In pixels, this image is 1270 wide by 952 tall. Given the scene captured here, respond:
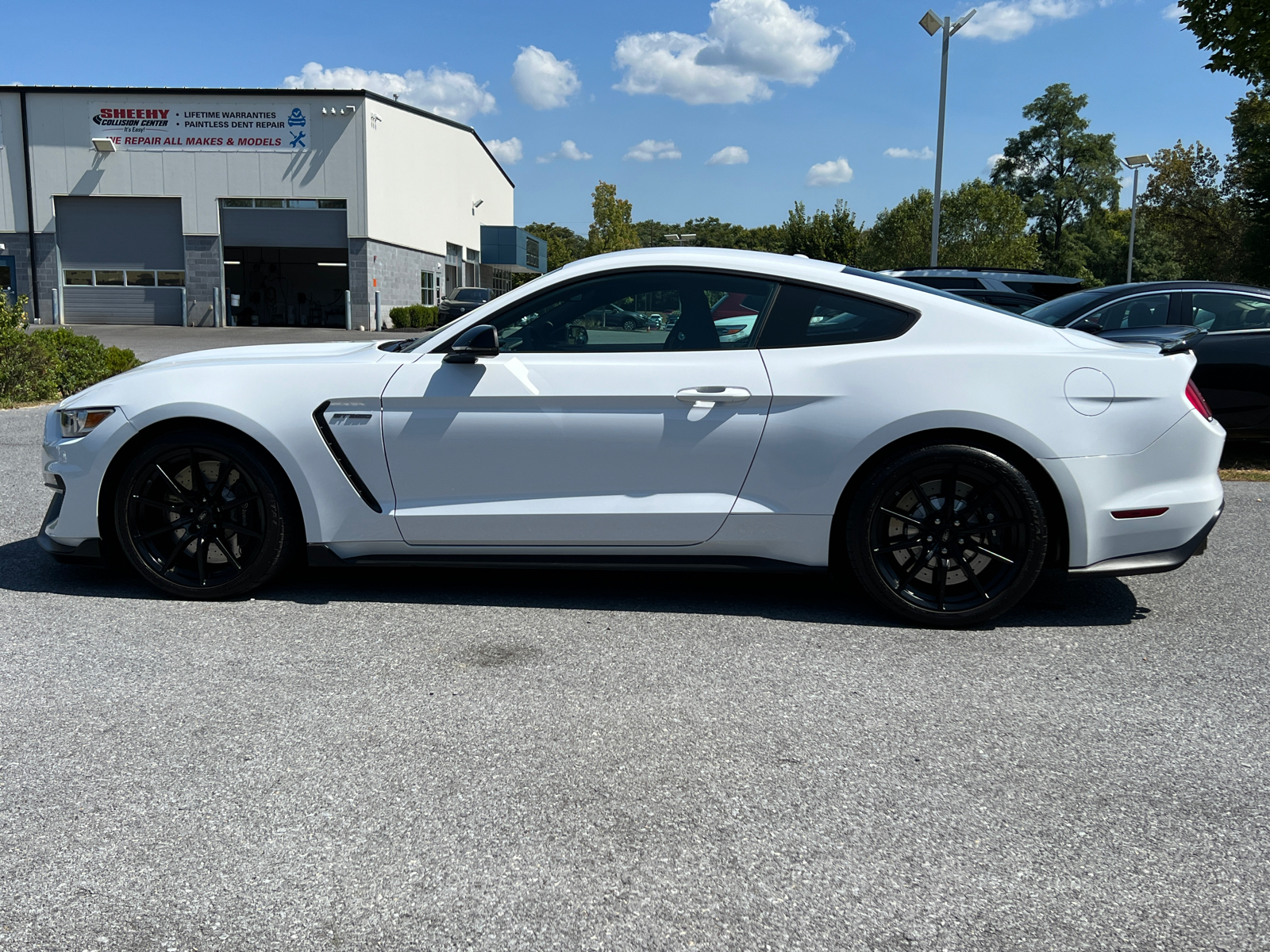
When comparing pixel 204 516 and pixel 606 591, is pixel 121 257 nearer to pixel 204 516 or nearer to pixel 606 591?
pixel 204 516

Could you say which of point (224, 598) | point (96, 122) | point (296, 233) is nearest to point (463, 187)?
point (296, 233)

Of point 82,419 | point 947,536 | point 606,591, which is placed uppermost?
point 82,419

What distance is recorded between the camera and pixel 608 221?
6316 cm

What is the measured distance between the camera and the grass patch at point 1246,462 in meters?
7.92

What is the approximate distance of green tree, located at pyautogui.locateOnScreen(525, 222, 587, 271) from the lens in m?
93.1

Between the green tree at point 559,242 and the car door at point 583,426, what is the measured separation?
83832 mm

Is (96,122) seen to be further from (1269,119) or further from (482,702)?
(482,702)

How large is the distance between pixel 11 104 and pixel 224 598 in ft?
140

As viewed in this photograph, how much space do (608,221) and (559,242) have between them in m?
31.7

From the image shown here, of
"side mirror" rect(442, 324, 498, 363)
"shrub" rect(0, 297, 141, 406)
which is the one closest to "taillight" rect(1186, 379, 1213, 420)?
"side mirror" rect(442, 324, 498, 363)

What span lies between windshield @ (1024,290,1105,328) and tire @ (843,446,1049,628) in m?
4.80

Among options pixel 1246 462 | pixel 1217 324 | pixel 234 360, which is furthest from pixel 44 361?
pixel 1246 462

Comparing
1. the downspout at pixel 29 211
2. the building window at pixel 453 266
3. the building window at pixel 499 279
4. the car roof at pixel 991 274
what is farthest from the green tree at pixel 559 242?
the car roof at pixel 991 274

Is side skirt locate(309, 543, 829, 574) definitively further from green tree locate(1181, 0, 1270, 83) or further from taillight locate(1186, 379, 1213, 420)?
green tree locate(1181, 0, 1270, 83)
